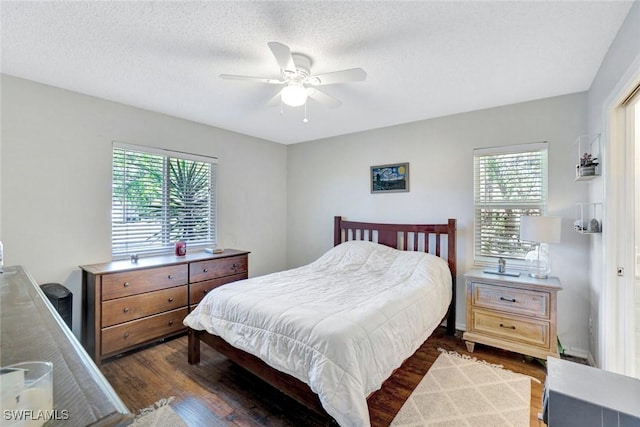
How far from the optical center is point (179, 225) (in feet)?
12.2

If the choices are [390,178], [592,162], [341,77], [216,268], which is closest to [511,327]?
[592,162]

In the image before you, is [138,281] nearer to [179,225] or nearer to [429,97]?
[179,225]

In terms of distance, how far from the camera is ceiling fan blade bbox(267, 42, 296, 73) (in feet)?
5.60

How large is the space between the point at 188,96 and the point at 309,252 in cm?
293

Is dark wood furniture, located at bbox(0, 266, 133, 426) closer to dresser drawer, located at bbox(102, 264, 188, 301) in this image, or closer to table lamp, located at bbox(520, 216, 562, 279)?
dresser drawer, located at bbox(102, 264, 188, 301)

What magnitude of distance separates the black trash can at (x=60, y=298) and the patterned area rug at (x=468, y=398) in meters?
2.81

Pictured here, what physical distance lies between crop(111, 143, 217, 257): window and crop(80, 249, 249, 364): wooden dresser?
0.27 m

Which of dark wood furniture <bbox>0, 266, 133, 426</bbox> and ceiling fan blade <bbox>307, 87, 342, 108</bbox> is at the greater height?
ceiling fan blade <bbox>307, 87, 342, 108</bbox>

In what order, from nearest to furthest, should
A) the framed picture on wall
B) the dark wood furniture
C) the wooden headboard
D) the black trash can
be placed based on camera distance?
the dark wood furniture
the black trash can
the wooden headboard
the framed picture on wall

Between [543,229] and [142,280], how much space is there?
383 centimetres

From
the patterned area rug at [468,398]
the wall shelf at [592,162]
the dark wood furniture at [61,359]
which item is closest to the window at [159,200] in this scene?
the dark wood furniture at [61,359]

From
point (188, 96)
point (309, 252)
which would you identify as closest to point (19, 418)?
point (188, 96)

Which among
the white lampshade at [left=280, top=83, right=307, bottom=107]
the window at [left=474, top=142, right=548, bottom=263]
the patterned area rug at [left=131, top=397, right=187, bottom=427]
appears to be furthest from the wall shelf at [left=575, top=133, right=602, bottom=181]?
the patterned area rug at [left=131, top=397, right=187, bottom=427]

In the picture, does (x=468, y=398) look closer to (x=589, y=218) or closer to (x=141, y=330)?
(x=589, y=218)
